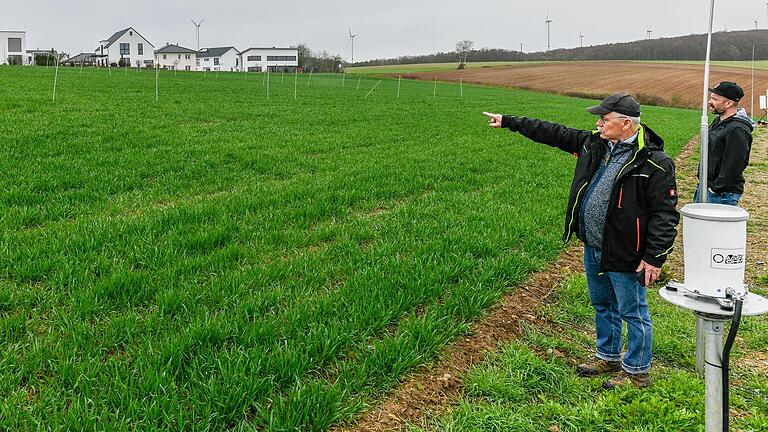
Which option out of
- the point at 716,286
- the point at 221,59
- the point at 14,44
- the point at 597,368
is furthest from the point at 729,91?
the point at 221,59

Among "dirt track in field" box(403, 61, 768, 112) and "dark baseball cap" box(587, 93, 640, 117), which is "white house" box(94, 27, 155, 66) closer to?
"dirt track in field" box(403, 61, 768, 112)

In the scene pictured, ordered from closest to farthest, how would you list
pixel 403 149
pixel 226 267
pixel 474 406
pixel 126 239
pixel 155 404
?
pixel 155 404
pixel 474 406
pixel 226 267
pixel 126 239
pixel 403 149

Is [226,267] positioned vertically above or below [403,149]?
below

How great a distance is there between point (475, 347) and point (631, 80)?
227ft

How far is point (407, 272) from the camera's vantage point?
5.59m

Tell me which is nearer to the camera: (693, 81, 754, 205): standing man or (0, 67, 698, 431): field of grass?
A: (0, 67, 698, 431): field of grass

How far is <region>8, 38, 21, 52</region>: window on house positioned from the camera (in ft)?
262

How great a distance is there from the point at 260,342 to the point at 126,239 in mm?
2908

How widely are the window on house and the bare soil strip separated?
313ft

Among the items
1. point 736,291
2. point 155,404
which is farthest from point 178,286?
point 736,291

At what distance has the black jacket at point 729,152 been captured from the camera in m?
6.24

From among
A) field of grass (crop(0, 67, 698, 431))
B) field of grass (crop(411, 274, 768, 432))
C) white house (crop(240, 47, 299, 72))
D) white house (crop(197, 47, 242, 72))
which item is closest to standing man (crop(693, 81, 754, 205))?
field of grass (crop(411, 274, 768, 432))

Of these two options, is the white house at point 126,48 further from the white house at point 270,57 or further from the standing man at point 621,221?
the standing man at point 621,221

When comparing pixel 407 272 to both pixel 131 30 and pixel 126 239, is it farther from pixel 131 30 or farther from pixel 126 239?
pixel 131 30
